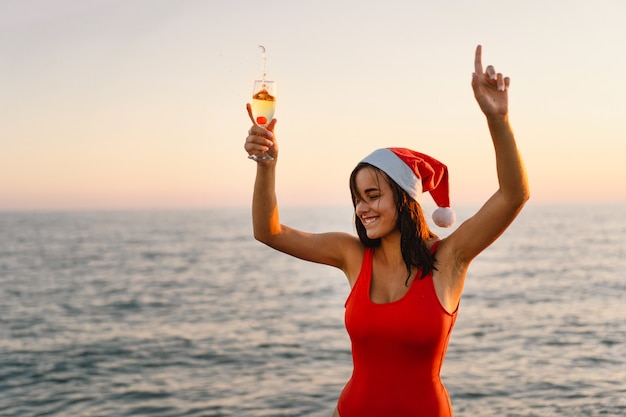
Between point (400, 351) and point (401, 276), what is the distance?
0.37m

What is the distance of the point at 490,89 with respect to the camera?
10.6 ft

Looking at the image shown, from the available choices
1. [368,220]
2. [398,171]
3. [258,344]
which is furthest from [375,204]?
[258,344]

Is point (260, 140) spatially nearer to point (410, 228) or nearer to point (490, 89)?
point (410, 228)

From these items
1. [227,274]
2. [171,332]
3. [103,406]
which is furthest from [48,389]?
[227,274]

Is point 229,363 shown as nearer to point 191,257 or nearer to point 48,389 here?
point 48,389

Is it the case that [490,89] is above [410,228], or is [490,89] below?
above

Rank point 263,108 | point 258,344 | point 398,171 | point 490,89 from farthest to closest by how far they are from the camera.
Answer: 1. point 258,344
2. point 263,108
3. point 398,171
4. point 490,89

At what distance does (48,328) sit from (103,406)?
8.07 meters

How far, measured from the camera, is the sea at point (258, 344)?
12.3 m

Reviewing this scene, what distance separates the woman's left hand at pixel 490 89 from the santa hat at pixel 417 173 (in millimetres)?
644

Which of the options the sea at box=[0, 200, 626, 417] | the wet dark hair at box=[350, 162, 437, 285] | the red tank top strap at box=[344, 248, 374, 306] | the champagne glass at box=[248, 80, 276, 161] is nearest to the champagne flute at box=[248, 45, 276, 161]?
the champagne glass at box=[248, 80, 276, 161]

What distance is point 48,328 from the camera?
19484mm

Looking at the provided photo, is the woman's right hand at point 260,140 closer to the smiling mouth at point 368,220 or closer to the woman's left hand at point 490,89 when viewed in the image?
the smiling mouth at point 368,220

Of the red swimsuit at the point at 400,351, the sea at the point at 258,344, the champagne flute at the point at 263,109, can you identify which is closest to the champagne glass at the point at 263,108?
the champagne flute at the point at 263,109
